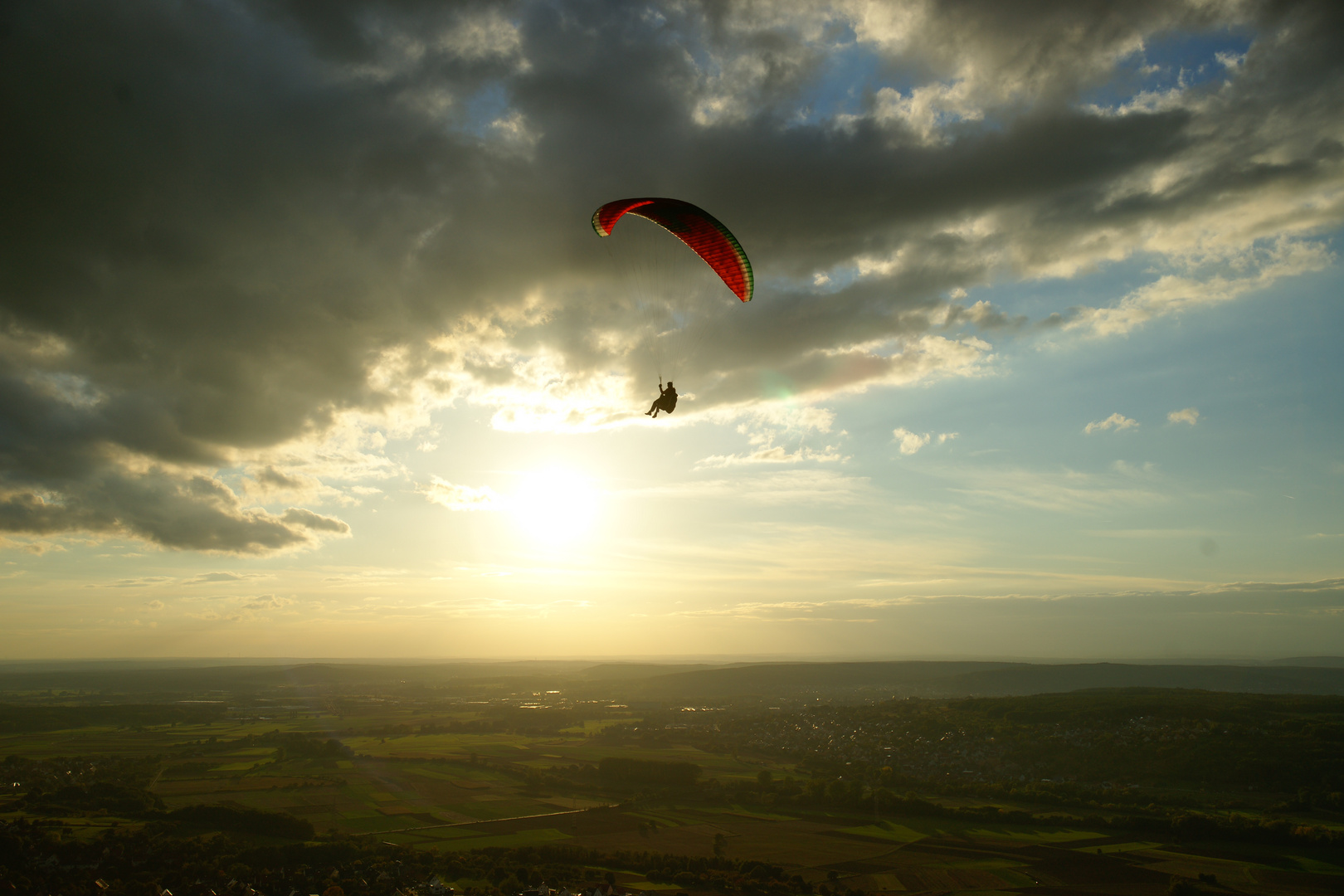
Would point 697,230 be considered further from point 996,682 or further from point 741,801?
point 996,682

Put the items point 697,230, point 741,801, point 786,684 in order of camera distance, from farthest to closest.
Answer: point 786,684
point 741,801
point 697,230

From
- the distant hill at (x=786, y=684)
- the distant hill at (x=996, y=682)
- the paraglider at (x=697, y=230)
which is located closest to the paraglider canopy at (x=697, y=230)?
the paraglider at (x=697, y=230)

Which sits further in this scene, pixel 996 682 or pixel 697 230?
pixel 996 682

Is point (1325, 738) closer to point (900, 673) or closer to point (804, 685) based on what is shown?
point (804, 685)

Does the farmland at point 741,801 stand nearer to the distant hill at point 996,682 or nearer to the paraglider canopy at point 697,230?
the paraglider canopy at point 697,230

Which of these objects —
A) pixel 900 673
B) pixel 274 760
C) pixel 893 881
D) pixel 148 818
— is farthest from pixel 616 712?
pixel 900 673

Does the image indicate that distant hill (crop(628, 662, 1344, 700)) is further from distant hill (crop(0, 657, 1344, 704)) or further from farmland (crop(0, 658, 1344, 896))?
farmland (crop(0, 658, 1344, 896))

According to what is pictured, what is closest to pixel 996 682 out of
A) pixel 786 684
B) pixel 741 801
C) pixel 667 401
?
pixel 786 684

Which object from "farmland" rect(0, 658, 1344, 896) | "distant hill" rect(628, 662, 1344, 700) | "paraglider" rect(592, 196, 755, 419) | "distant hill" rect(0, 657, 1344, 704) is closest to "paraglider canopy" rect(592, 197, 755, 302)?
"paraglider" rect(592, 196, 755, 419)
